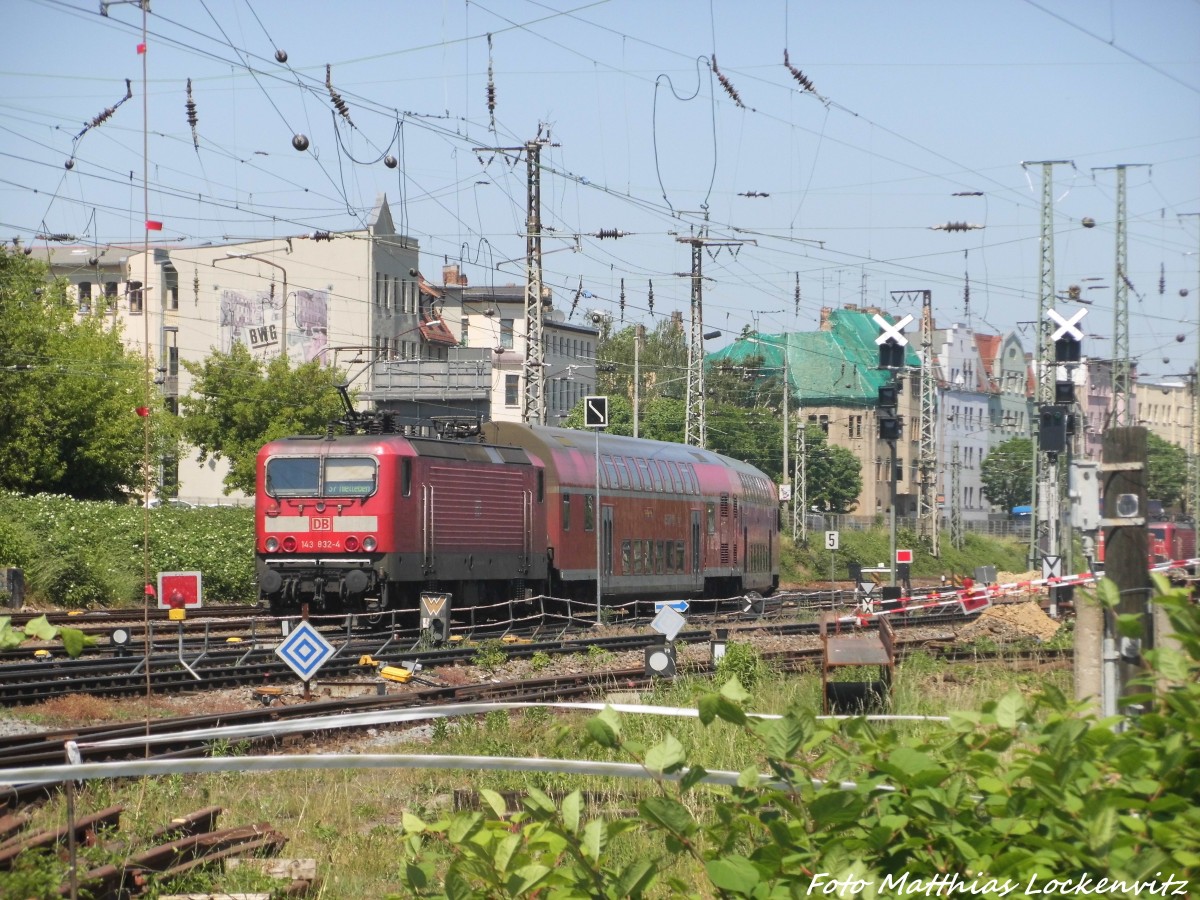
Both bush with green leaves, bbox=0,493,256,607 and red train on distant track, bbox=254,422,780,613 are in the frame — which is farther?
bush with green leaves, bbox=0,493,256,607

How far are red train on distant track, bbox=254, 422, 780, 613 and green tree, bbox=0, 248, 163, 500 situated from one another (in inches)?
903

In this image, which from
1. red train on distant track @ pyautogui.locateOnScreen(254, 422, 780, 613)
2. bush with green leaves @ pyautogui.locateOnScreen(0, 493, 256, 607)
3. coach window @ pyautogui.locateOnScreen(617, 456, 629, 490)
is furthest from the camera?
bush with green leaves @ pyautogui.locateOnScreen(0, 493, 256, 607)

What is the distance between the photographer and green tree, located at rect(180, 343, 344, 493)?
59312mm

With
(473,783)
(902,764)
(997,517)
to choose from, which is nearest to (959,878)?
(902,764)

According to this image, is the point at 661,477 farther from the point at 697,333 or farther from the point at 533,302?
the point at 697,333

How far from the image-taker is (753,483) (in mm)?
40000

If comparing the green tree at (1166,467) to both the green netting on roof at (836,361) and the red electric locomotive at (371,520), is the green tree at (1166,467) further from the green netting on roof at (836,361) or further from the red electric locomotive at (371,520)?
the red electric locomotive at (371,520)

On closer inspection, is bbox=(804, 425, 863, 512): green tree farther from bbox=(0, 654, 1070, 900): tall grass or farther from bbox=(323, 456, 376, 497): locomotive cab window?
bbox=(0, 654, 1070, 900): tall grass

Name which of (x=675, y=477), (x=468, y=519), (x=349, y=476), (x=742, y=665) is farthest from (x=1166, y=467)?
(x=742, y=665)

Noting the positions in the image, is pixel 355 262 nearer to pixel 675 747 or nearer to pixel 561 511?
pixel 561 511

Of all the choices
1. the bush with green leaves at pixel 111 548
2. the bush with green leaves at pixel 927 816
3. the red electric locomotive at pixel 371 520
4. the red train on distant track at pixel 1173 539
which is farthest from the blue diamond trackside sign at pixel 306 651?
the red train on distant track at pixel 1173 539

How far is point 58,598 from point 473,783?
23.9 meters

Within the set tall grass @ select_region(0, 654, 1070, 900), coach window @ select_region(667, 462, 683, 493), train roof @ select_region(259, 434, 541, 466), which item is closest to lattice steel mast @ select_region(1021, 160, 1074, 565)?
coach window @ select_region(667, 462, 683, 493)

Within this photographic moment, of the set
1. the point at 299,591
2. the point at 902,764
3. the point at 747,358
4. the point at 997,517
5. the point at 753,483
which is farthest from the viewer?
the point at 997,517
